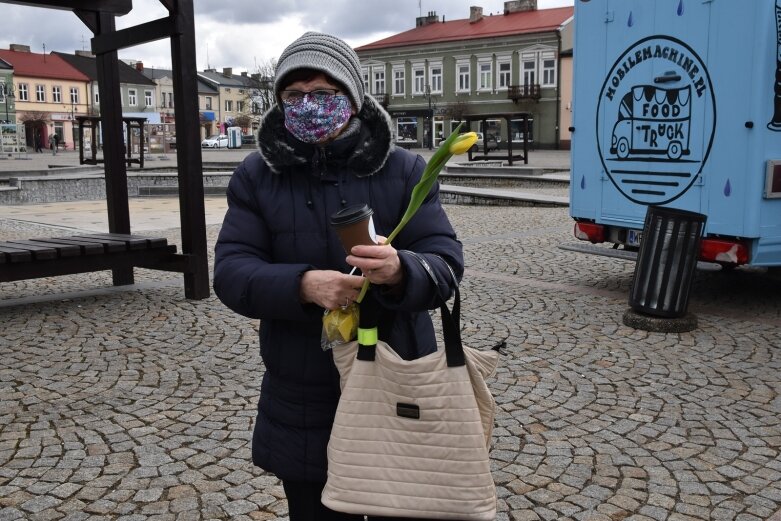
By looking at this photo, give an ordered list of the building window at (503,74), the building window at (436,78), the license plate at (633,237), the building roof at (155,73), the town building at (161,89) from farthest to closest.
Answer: the building roof at (155,73), the town building at (161,89), the building window at (436,78), the building window at (503,74), the license plate at (633,237)

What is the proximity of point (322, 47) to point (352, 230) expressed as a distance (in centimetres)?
60

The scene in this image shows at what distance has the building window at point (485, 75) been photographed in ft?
197

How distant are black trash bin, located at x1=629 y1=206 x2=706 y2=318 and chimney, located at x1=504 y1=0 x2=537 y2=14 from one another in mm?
58541

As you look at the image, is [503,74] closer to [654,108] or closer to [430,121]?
[430,121]

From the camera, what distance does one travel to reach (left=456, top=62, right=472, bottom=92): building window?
61.0 metres

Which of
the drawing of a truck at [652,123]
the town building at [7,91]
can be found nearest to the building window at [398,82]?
the town building at [7,91]

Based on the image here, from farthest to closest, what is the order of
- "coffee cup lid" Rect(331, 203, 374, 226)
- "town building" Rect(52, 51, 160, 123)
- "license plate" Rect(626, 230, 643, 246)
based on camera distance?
"town building" Rect(52, 51, 160, 123) < "license plate" Rect(626, 230, 643, 246) < "coffee cup lid" Rect(331, 203, 374, 226)

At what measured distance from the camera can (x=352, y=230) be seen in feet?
5.66

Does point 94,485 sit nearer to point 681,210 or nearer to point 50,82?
point 681,210

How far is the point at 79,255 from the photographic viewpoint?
279 inches

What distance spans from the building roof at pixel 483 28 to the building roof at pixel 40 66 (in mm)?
35061

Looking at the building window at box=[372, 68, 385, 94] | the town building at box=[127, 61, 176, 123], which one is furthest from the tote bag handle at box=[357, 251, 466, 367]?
the town building at box=[127, 61, 176, 123]

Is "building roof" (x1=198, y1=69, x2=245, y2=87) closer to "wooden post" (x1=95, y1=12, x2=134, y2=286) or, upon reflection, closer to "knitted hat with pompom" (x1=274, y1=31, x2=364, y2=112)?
"wooden post" (x1=95, y1=12, x2=134, y2=286)

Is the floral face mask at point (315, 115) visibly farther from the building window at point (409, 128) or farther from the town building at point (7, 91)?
the town building at point (7, 91)
